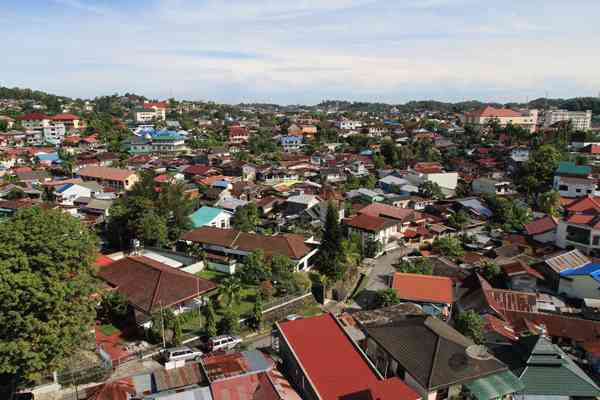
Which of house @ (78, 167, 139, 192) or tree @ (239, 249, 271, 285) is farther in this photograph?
house @ (78, 167, 139, 192)

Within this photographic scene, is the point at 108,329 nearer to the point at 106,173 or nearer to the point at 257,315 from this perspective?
the point at 257,315

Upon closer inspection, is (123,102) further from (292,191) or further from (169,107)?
(292,191)

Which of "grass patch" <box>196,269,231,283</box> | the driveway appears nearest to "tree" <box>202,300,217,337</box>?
"grass patch" <box>196,269,231,283</box>

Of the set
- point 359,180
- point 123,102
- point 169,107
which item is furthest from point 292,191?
point 123,102

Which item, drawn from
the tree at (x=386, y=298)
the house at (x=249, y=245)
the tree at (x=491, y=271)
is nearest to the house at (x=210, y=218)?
the house at (x=249, y=245)

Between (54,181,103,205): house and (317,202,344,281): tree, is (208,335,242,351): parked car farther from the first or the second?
(54,181,103,205): house

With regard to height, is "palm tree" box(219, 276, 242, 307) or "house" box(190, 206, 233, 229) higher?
"house" box(190, 206, 233, 229)
